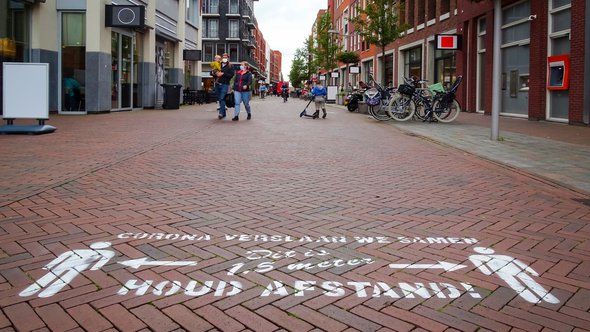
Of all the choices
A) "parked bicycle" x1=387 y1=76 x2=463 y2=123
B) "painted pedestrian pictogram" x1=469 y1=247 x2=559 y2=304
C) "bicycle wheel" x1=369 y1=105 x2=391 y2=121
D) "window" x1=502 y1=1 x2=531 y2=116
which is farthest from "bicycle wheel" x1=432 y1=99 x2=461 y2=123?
"painted pedestrian pictogram" x1=469 y1=247 x2=559 y2=304

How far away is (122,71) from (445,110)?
1218 centimetres

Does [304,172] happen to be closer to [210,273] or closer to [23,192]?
[23,192]

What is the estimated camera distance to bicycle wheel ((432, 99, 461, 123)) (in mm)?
17312

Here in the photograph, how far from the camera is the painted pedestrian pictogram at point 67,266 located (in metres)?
3.08

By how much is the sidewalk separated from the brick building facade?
125 cm

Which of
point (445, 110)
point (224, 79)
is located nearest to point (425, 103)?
point (445, 110)

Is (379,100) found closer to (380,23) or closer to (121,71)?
(380,23)

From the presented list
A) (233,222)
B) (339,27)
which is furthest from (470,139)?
(339,27)

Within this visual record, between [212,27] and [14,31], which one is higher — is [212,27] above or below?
above

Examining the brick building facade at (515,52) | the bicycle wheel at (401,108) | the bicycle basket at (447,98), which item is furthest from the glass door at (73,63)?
the brick building facade at (515,52)

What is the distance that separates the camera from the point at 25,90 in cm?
1134

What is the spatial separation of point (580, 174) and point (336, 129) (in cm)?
823

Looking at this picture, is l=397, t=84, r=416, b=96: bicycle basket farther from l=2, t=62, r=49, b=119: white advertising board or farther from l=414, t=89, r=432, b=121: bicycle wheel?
l=2, t=62, r=49, b=119: white advertising board

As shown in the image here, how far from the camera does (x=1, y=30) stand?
629 inches
